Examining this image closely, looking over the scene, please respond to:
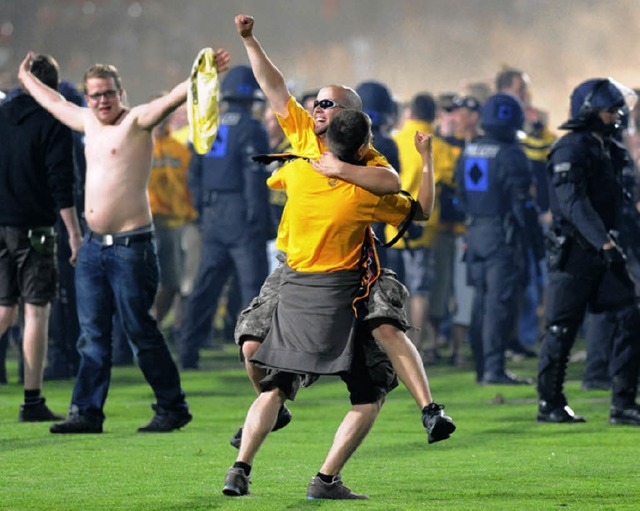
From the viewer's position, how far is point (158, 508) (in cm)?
732

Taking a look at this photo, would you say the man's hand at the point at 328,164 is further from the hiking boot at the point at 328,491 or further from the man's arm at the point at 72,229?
the man's arm at the point at 72,229

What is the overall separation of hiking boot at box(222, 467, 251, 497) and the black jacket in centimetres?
385

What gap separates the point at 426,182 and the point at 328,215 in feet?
1.57

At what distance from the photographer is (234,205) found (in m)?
15.3

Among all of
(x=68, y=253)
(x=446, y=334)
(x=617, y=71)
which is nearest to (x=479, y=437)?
(x=68, y=253)

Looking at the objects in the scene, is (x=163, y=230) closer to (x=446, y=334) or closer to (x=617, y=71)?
(x=446, y=334)

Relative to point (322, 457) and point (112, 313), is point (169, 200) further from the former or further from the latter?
point (322, 457)

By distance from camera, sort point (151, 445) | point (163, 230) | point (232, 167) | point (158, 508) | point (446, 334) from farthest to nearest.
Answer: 1. point (446, 334)
2. point (163, 230)
3. point (232, 167)
4. point (151, 445)
5. point (158, 508)

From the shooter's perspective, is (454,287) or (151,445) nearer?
(151,445)

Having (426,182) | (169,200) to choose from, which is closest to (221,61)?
(426,182)

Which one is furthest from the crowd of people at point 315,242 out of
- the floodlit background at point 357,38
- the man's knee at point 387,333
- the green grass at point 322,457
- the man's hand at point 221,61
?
the floodlit background at point 357,38

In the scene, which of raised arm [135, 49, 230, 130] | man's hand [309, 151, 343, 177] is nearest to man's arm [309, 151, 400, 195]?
man's hand [309, 151, 343, 177]

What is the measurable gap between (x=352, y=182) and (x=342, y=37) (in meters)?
25.0

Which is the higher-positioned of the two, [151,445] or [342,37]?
[342,37]
